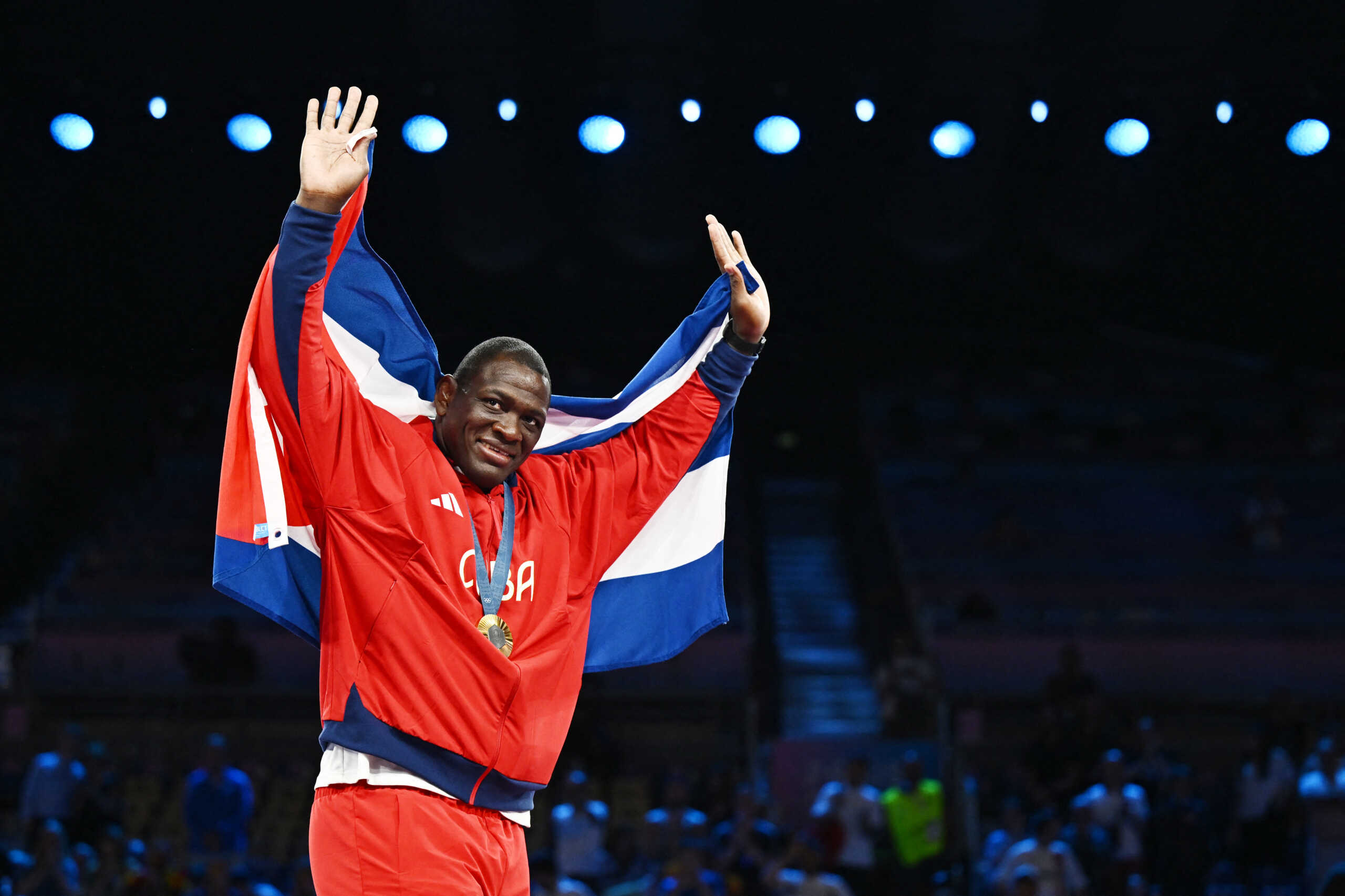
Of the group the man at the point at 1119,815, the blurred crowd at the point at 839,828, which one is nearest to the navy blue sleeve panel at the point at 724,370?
the blurred crowd at the point at 839,828

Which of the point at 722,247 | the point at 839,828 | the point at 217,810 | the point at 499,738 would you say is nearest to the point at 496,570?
the point at 499,738

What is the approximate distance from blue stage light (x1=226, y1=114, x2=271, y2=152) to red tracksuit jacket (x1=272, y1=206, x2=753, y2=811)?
4411 mm

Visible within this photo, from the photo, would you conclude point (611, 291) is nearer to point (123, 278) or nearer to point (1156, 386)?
point (123, 278)

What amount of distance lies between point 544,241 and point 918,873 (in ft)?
15.1

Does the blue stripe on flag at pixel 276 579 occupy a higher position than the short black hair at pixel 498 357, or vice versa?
the short black hair at pixel 498 357

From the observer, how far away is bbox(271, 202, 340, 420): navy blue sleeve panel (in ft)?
8.97

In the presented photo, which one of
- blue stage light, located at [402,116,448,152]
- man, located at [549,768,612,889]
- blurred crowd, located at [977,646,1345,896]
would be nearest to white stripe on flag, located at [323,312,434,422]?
blue stage light, located at [402,116,448,152]

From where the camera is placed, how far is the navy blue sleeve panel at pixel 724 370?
3410mm

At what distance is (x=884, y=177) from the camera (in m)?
7.51

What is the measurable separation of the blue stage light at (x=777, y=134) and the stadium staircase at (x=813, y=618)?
6.73 m

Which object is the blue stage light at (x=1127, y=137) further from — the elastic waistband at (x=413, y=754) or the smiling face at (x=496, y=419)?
the elastic waistband at (x=413, y=754)

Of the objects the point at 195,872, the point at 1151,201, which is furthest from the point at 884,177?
the point at 195,872

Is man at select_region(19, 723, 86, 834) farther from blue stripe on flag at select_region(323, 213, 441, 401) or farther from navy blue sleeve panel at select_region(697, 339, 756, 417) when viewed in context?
navy blue sleeve panel at select_region(697, 339, 756, 417)

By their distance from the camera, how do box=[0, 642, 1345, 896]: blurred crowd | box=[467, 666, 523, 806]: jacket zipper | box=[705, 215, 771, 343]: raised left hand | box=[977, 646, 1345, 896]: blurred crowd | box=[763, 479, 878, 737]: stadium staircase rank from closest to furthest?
box=[467, 666, 523, 806]: jacket zipper, box=[705, 215, 771, 343]: raised left hand, box=[0, 642, 1345, 896]: blurred crowd, box=[977, 646, 1345, 896]: blurred crowd, box=[763, 479, 878, 737]: stadium staircase
